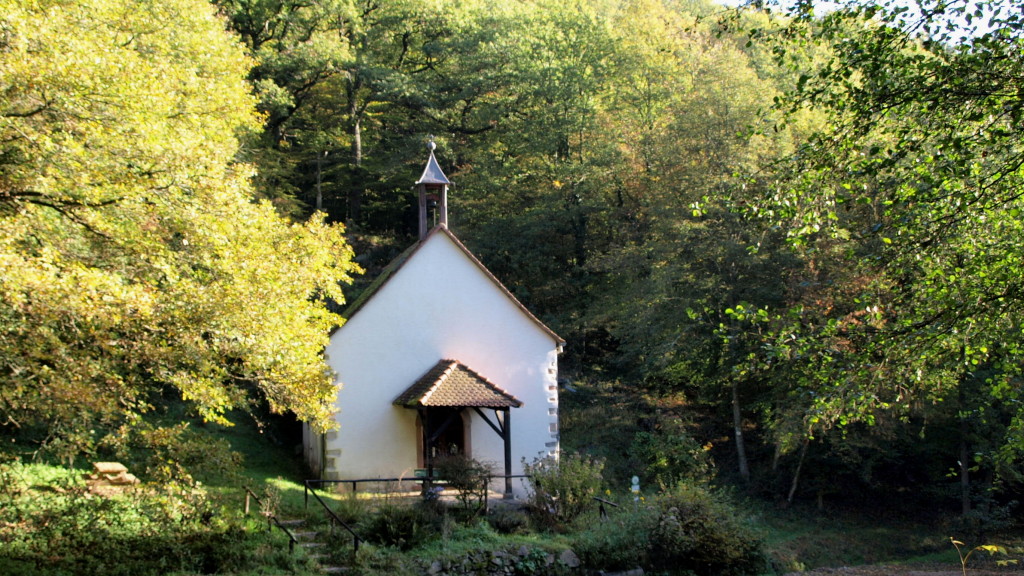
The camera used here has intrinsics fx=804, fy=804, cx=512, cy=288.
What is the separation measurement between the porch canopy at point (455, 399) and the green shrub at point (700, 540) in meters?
4.36

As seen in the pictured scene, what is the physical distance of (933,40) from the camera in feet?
22.0

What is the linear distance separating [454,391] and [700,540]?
6.39 m

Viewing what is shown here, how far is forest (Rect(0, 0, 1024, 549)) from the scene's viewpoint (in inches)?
293

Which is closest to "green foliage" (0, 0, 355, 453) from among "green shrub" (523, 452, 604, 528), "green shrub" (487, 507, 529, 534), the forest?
the forest

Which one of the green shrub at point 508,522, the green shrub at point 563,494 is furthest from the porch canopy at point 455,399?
the green shrub at point 508,522

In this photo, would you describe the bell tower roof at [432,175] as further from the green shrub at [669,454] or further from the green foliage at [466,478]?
the green shrub at [669,454]

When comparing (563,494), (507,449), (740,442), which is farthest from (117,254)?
(740,442)

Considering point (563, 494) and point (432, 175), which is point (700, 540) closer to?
point (563, 494)

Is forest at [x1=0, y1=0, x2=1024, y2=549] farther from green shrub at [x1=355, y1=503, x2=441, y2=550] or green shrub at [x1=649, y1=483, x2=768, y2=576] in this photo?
green shrub at [x1=649, y1=483, x2=768, y2=576]

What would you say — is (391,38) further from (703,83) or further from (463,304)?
(463,304)

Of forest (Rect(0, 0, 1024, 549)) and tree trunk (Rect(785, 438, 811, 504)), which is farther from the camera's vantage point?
tree trunk (Rect(785, 438, 811, 504))

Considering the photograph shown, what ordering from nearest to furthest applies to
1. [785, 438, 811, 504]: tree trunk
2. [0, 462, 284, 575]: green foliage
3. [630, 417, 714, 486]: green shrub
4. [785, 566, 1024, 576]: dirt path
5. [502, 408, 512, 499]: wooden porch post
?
[0, 462, 284, 575]: green foliage < [785, 566, 1024, 576]: dirt path < [502, 408, 512, 499]: wooden porch post < [630, 417, 714, 486]: green shrub < [785, 438, 811, 504]: tree trunk

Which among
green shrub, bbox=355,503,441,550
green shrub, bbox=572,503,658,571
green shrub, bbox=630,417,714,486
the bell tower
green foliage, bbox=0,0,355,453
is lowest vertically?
green shrub, bbox=572,503,658,571

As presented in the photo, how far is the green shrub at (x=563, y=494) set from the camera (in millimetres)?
14802
